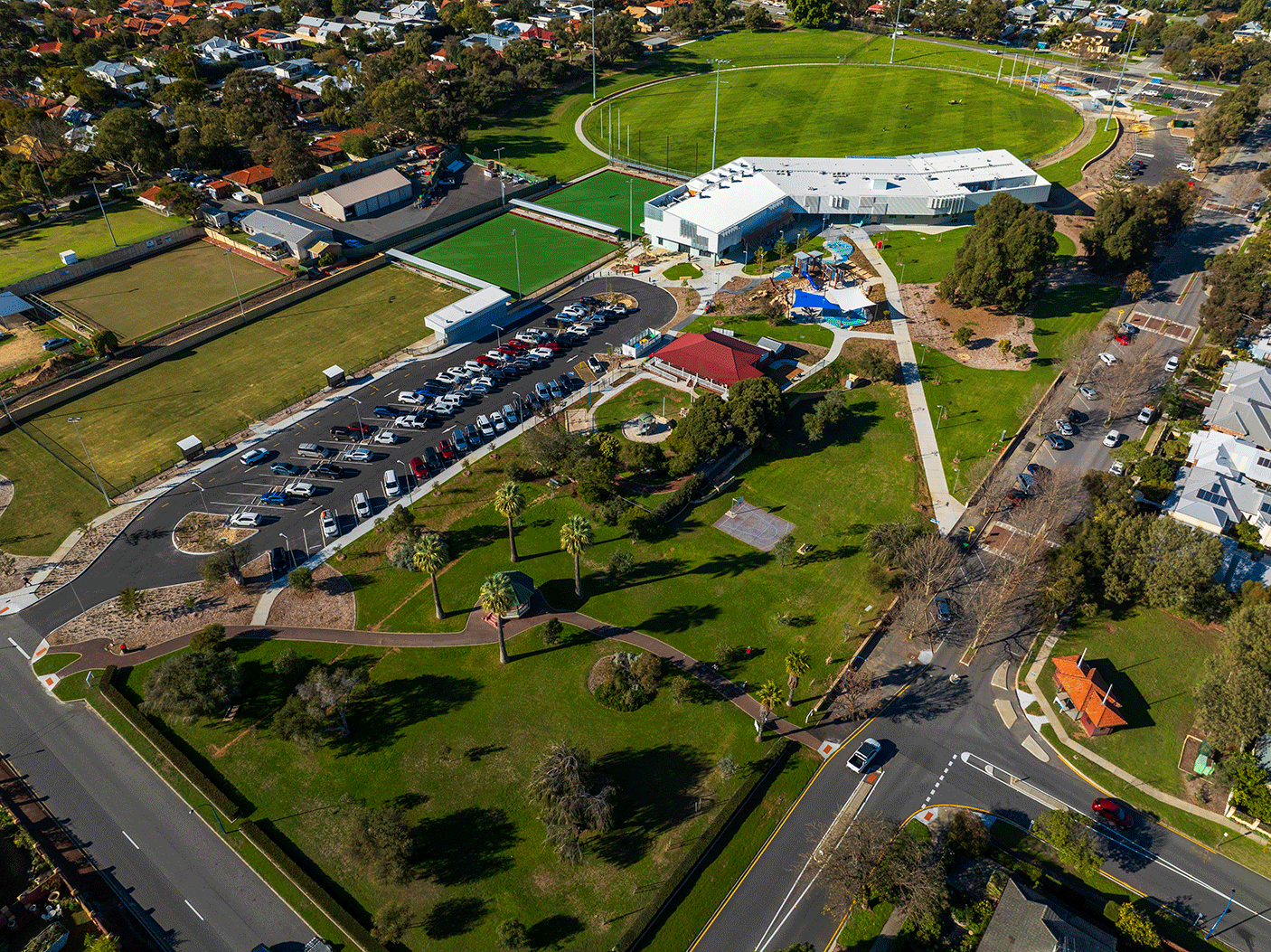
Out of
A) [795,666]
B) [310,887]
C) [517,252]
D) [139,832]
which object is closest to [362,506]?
[139,832]

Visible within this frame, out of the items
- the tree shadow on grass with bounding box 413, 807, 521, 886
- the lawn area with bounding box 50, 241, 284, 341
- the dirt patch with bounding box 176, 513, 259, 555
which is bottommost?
the tree shadow on grass with bounding box 413, 807, 521, 886

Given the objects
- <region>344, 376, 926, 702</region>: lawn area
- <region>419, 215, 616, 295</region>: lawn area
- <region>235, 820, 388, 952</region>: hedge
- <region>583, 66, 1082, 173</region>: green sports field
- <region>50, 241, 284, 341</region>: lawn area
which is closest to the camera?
<region>235, 820, 388, 952</region>: hedge

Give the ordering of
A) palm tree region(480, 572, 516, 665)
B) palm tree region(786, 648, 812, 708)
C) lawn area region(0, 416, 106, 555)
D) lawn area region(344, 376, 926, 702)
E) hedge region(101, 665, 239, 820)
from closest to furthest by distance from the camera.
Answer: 1. hedge region(101, 665, 239, 820)
2. palm tree region(786, 648, 812, 708)
3. palm tree region(480, 572, 516, 665)
4. lawn area region(344, 376, 926, 702)
5. lawn area region(0, 416, 106, 555)

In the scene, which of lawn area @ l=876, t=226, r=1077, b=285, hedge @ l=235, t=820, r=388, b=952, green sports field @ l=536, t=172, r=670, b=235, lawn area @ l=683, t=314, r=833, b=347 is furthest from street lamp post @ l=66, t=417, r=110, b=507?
lawn area @ l=876, t=226, r=1077, b=285

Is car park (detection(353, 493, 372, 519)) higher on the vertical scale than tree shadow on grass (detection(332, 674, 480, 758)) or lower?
higher

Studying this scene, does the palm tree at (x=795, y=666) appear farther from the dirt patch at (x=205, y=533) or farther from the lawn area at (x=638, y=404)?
the dirt patch at (x=205, y=533)

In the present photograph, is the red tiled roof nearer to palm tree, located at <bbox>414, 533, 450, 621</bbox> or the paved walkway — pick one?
the paved walkway

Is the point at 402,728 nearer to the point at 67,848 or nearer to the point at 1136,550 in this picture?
the point at 67,848

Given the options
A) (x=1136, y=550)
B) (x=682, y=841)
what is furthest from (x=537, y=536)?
(x=1136, y=550)
